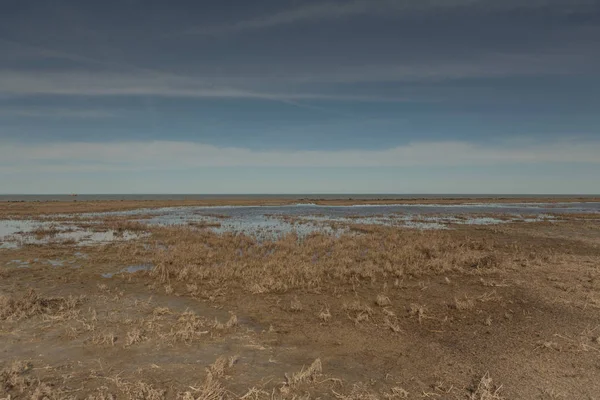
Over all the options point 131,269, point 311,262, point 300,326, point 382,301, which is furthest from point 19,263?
point 382,301

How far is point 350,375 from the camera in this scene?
7.65 metres

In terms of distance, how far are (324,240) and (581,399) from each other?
2078 cm

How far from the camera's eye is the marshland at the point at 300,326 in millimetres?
7125

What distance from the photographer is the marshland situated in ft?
23.4

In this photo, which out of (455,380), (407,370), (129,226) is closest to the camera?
(455,380)

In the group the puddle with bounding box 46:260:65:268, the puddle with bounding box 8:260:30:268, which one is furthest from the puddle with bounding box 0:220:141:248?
the puddle with bounding box 46:260:65:268

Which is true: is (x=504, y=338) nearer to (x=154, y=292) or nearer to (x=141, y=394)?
(x=141, y=394)

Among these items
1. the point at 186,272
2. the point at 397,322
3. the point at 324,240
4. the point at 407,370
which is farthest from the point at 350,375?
the point at 324,240

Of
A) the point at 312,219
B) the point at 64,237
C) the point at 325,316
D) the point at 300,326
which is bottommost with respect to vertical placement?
the point at 300,326

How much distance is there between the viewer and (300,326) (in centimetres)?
1063

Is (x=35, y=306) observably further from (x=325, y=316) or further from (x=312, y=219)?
(x=312, y=219)

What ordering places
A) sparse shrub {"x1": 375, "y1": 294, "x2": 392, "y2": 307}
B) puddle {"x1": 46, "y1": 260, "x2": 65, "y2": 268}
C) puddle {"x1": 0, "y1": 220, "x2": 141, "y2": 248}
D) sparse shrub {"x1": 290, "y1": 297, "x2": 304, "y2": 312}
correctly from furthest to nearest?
1. puddle {"x1": 0, "y1": 220, "x2": 141, "y2": 248}
2. puddle {"x1": 46, "y1": 260, "x2": 65, "y2": 268}
3. sparse shrub {"x1": 375, "y1": 294, "x2": 392, "y2": 307}
4. sparse shrub {"x1": 290, "y1": 297, "x2": 304, "y2": 312}

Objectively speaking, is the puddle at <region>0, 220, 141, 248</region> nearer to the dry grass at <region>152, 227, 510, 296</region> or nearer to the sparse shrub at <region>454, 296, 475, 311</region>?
the dry grass at <region>152, 227, 510, 296</region>

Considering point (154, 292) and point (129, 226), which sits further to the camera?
point (129, 226)
